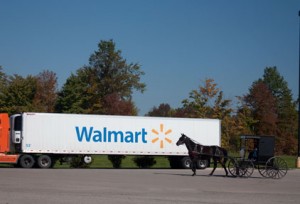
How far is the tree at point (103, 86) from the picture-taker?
253 feet

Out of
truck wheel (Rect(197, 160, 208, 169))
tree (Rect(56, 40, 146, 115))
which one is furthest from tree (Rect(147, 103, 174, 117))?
truck wheel (Rect(197, 160, 208, 169))

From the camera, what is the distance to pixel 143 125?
120ft

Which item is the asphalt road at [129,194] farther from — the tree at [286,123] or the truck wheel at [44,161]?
the tree at [286,123]

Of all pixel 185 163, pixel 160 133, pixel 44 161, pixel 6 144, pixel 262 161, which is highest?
pixel 160 133

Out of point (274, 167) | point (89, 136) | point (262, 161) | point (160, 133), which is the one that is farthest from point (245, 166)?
point (89, 136)

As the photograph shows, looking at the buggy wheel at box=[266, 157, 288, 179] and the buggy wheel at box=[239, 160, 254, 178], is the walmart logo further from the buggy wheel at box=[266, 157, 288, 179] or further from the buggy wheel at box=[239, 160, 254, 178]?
the buggy wheel at box=[266, 157, 288, 179]

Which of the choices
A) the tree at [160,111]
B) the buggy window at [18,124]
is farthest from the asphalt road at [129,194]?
the tree at [160,111]

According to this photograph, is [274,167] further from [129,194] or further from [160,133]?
[129,194]

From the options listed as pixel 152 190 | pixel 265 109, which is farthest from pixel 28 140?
pixel 265 109

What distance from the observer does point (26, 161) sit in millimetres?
33906

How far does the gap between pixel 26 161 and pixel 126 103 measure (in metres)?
45.4

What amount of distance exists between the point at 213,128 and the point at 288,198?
68.8 feet

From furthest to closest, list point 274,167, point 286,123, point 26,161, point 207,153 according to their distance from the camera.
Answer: point 286,123, point 26,161, point 207,153, point 274,167

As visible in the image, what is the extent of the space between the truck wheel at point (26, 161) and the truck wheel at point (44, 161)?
0.44 m
